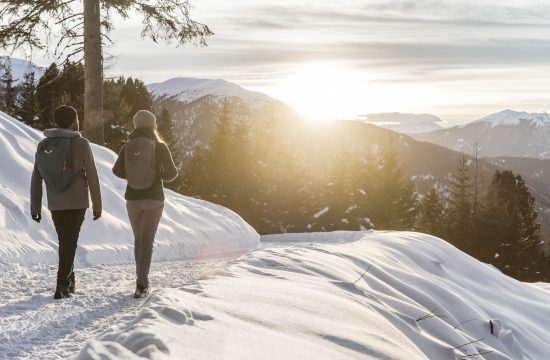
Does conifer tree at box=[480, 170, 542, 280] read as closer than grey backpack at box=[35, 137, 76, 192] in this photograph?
No

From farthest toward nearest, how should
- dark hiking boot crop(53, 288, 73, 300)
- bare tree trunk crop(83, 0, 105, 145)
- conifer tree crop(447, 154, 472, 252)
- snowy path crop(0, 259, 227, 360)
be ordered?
conifer tree crop(447, 154, 472, 252) < bare tree trunk crop(83, 0, 105, 145) < dark hiking boot crop(53, 288, 73, 300) < snowy path crop(0, 259, 227, 360)

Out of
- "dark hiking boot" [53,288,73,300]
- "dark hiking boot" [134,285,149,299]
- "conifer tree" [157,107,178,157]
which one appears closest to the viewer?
"dark hiking boot" [53,288,73,300]

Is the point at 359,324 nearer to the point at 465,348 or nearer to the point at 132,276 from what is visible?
the point at 465,348

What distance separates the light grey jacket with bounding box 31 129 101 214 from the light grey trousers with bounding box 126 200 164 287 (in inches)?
15.8

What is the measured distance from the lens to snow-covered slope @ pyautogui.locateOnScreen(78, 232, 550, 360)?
3170 mm

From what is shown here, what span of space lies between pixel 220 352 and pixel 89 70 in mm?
12295

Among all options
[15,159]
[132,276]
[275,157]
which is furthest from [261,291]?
[275,157]

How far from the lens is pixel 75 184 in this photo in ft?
18.2

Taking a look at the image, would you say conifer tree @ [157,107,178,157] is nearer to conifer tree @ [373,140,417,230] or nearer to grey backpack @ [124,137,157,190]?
conifer tree @ [373,140,417,230]

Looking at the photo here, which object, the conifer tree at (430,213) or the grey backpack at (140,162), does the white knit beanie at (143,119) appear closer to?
the grey backpack at (140,162)

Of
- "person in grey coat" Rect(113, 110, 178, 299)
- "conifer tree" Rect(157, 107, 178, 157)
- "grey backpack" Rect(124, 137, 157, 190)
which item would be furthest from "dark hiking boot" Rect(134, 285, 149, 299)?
"conifer tree" Rect(157, 107, 178, 157)

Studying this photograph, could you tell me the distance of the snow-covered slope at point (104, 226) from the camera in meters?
7.18

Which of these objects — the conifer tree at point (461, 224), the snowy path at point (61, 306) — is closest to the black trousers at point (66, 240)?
the snowy path at point (61, 306)

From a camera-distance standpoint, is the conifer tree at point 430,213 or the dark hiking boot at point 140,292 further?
the conifer tree at point 430,213
